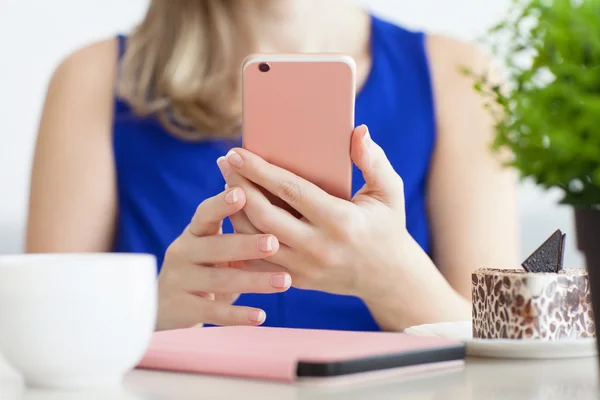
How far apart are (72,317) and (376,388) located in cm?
22

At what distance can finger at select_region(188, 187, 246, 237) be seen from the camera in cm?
98

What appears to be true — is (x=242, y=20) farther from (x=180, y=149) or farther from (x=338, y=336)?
(x=338, y=336)

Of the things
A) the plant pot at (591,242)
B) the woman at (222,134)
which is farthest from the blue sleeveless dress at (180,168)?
the plant pot at (591,242)

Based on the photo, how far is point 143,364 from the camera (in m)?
0.66

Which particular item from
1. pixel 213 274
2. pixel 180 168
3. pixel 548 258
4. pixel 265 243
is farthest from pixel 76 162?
pixel 548 258

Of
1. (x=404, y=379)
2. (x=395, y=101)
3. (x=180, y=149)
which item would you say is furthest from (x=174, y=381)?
(x=395, y=101)

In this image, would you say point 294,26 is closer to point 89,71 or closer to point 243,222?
point 89,71

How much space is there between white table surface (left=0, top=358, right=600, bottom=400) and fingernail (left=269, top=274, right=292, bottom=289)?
0.33m

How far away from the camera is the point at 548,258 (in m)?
0.81

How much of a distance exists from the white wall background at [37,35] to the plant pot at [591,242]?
205cm

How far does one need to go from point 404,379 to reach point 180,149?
4.17 feet

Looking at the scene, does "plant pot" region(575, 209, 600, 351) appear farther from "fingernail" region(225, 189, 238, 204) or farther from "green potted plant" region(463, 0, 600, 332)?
"fingernail" region(225, 189, 238, 204)

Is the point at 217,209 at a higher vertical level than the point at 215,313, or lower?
higher

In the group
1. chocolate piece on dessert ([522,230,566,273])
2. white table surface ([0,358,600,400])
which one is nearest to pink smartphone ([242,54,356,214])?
chocolate piece on dessert ([522,230,566,273])
